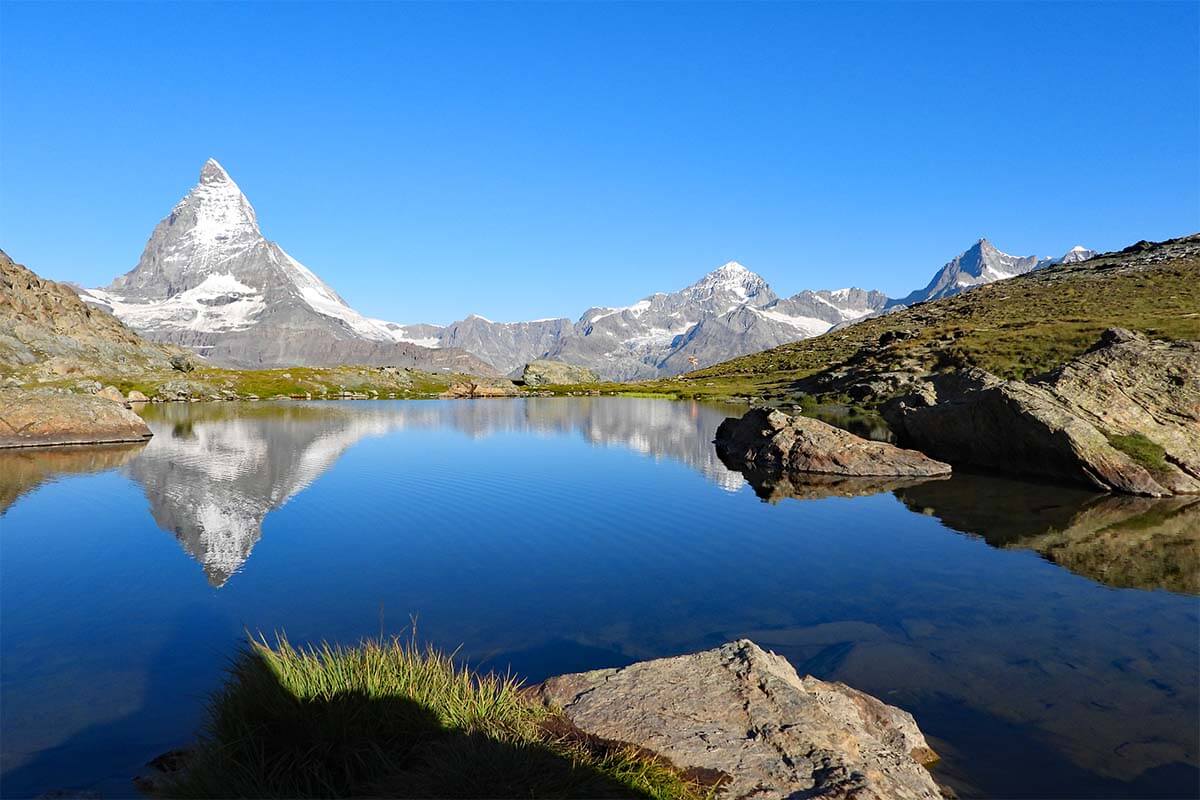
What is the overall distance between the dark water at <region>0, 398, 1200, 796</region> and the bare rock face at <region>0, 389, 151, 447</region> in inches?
701

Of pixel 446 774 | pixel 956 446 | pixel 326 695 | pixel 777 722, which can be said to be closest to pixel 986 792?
pixel 777 722

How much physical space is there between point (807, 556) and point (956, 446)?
2344 centimetres

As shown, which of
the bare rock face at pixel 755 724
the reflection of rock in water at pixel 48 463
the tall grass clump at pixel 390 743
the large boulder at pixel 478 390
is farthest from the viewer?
the large boulder at pixel 478 390

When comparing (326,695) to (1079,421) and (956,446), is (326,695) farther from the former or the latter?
(956,446)

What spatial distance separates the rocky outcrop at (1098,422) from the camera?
29891 millimetres

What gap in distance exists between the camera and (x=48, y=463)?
3978cm

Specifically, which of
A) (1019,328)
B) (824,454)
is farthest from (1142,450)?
(1019,328)

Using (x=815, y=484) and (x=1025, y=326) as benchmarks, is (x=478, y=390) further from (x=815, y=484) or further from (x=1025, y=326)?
(x=815, y=484)

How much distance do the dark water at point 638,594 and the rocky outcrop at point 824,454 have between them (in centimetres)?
289

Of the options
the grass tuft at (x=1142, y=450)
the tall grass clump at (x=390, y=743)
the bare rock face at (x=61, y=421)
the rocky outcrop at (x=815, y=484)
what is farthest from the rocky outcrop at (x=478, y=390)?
the tall grass clump at (x=390, y=743)

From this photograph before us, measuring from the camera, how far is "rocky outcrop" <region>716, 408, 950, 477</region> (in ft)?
120

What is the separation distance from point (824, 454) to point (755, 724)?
3025 centimetres

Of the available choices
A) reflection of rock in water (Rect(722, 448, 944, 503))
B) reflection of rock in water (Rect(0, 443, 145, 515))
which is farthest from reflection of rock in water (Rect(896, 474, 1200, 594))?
reflection of rock in water (Rect(0, 443, 145, 515))

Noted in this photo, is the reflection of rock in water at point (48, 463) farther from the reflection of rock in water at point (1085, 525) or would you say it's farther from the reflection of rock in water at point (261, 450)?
the reflection of rock in water at point (1085, 525)
